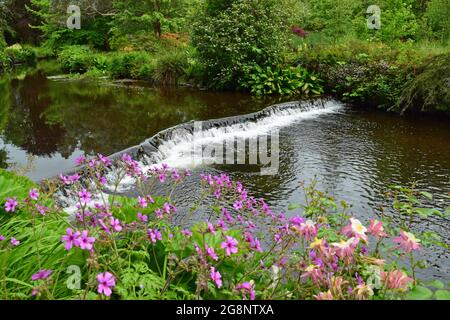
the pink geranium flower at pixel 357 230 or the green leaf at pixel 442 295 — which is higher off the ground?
the pink geranium flower at pixel 357 230

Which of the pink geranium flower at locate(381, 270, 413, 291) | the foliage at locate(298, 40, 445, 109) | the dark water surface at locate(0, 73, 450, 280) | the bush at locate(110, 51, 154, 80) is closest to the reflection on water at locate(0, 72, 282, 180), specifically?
the dark water surface at locate(0, 73, 450, 280)

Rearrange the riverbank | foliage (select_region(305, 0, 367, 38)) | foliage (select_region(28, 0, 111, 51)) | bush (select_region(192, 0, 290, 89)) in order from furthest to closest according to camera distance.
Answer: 1. foliage (select_region(28, 0, 111, 51))
2. foliage (select_region(305, 0, 367, 38))
3. bush (select_region(192, 0, 290, 89))
4. the riverbank

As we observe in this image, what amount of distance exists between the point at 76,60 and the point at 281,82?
10.9m

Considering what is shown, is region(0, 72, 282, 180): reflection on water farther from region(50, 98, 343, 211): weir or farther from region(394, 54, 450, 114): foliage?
region(394, 54, 450, 114): foliage

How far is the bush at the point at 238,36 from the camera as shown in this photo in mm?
14766

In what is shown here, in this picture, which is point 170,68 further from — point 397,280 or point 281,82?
point 397,280

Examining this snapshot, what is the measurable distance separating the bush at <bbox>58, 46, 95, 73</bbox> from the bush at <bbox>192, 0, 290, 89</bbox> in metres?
7.46

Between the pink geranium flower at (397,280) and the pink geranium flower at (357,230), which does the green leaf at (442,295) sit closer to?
the pink geranium flower at (397,280)

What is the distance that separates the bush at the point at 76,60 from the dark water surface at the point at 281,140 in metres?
5.94

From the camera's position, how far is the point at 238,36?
14891mm

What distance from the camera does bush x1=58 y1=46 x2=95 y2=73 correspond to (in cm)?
2088

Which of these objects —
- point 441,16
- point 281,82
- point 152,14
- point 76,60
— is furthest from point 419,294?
point 76,60

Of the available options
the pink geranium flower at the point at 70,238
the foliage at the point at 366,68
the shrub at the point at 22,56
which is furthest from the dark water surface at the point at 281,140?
the shrub at the point at 22,56

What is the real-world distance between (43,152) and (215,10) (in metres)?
9.01
